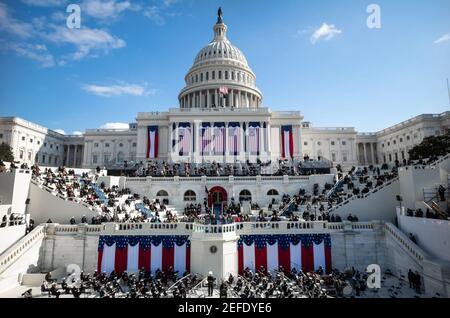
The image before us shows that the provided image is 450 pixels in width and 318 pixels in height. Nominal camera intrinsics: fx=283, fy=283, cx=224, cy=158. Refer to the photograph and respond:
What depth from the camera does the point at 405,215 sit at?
1045 inches

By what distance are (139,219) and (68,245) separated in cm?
656

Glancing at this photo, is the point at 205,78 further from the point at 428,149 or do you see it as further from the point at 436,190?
the point at 436,190

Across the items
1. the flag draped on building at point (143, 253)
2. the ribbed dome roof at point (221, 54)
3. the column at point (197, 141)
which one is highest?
the ribbed dome roof at point (221, 54)

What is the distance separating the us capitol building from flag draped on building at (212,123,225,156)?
23 centimetres

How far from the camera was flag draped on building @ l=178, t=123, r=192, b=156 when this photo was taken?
63269 mm

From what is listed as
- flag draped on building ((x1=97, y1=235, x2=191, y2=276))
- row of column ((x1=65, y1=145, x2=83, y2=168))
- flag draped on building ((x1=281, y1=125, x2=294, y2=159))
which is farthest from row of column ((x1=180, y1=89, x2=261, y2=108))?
flag draped on building ((x1=97, y1=235, x2=191, y2=276))

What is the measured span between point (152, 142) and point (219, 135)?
16.9m

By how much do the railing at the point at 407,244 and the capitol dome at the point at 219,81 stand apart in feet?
201

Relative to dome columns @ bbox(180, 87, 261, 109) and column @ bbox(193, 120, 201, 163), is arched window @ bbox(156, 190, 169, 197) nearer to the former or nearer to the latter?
column @ bbox(193, 120, 201, 163)

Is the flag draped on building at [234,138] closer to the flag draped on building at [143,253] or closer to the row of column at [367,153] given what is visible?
the flag draped on building at [143,253]

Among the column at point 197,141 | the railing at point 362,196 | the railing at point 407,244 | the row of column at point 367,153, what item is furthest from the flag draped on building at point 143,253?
the row of column at point 367,153

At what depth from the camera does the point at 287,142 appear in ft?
224

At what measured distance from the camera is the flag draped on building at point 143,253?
82.2ft
